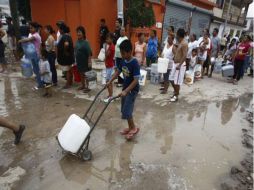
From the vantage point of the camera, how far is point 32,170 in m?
3.48

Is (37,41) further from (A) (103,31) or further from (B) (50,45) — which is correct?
(A) (103,31)

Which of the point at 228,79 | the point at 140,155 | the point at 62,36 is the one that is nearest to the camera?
the point at 140,155

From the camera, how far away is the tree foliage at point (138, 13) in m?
10.6

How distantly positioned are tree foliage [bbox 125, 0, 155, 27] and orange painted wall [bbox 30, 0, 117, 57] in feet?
3.00

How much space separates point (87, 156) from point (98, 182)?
51cm

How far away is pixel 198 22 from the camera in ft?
66.3

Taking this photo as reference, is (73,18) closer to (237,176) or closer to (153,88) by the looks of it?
(153,88)

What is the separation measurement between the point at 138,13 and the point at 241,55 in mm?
4415

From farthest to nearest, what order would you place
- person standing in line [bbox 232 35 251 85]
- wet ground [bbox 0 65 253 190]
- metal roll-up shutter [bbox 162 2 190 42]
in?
1. metal roll-up shutter [bbox 162 2 190 42]
2. person standing in line [bbox 232 35 251 85]
3. wet ground [bbox 0 65 253 190]

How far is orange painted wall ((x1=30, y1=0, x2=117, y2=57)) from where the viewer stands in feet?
34.4

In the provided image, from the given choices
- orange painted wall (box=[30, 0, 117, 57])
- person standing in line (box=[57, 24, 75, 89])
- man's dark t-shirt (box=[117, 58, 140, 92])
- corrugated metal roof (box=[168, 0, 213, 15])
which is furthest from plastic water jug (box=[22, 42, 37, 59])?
corrugated metal roof (box=[168, 0, 213, 15])

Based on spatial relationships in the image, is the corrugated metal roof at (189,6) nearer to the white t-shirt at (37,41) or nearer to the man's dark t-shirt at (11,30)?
the man's dark t-shirt at (11,30)

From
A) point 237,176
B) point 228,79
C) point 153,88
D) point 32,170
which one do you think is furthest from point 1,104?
point 228,79

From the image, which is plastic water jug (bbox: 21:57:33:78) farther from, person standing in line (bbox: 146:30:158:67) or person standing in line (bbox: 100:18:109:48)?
person standing in line (bbox: 100:18:109:48)
